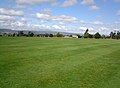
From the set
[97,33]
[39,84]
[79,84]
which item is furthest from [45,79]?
[97,33]

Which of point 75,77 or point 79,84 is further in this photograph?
point 75,77

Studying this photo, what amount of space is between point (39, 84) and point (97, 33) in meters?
144

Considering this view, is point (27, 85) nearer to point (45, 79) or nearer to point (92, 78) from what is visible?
point (45, 79)

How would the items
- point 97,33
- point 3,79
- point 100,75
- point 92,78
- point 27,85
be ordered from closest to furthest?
→ 1. point 27,85
2. point 3,79
3. point 92,78
4. point 100,75
5. point 97,33

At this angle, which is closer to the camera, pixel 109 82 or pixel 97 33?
pixel 109 82

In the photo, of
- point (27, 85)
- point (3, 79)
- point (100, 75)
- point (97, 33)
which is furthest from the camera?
point (97, 33)

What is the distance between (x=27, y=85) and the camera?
29.7 feet

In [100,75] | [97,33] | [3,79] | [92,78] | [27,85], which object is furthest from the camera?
[97,33]

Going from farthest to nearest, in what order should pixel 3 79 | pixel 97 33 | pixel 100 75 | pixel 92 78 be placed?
pixel 97 33, pixel 100 75, pixel 92 78, pixel 3 79

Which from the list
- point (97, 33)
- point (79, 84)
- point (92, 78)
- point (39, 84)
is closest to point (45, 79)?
point (39, 84)

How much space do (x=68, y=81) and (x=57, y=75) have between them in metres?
1.28

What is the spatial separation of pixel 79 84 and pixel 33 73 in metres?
2.94

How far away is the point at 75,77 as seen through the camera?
10938mm

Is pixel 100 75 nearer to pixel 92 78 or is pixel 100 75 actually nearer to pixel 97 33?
pixel 92 78
